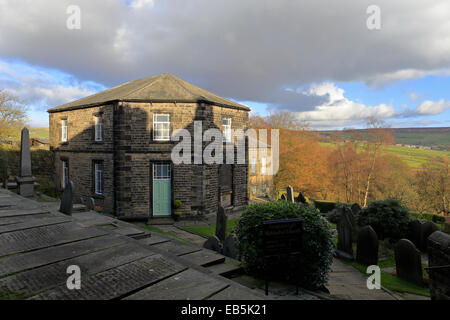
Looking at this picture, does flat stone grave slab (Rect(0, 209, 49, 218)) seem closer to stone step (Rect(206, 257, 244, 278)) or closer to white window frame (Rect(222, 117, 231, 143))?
A: stone step (Rect(206, 257, 244, 278))

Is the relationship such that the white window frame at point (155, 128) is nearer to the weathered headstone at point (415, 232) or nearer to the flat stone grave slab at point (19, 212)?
the flat stone grave slab at point (19, 212)

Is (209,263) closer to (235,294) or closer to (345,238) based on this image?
(235,294)

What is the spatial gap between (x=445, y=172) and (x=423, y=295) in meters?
25.1

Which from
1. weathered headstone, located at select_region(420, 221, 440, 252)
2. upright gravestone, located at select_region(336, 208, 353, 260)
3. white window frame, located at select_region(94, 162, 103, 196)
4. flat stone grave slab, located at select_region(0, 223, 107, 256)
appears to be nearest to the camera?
flat stone grave slab, located at select_region(0, 223, 107, 256)

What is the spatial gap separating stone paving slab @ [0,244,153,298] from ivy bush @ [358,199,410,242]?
437 inches

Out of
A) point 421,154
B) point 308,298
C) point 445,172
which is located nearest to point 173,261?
point 308,298

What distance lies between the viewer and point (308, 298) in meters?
4.45

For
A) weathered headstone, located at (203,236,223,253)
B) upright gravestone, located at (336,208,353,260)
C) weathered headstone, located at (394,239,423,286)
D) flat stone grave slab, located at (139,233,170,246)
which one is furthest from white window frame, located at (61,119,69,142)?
weathered headstone, located at (394,239,423,286)

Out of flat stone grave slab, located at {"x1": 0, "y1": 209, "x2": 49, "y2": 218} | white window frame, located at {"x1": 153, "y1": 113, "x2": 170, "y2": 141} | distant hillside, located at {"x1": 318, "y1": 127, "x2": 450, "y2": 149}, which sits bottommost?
flat stone grave slab, located at {"x1": 0, "y1": 209, "x2": 49, "y2": 218}

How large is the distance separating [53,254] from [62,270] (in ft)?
3.05

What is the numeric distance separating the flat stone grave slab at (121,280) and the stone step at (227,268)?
0.92 m

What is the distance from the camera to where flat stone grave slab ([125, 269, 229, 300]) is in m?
3.78

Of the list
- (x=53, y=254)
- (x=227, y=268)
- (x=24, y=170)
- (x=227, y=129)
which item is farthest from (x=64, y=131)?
(x=227, y=268)
